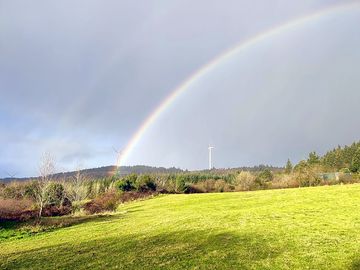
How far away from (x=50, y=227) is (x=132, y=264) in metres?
19.9

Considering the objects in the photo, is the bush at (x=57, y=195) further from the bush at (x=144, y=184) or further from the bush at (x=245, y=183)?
the bush at (x=245, y=183)

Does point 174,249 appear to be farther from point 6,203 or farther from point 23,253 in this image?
point 6,203

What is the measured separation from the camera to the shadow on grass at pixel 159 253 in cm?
1316

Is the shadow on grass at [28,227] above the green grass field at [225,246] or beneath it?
beneath

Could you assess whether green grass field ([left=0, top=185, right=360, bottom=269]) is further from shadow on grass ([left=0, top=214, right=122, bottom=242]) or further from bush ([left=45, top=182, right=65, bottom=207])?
bush ([left=45, top=182, right=65, bottom=207])

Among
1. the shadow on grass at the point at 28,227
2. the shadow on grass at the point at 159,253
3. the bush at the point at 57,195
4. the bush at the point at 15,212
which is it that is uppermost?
the bush at the point at 57,195

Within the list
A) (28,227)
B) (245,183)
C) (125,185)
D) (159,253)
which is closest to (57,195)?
(28,227)

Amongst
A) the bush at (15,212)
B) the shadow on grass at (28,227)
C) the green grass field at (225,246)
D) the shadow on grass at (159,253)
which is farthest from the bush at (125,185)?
the shadow on grass at (159,253)

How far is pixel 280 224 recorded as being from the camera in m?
20.1

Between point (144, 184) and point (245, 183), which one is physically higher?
point (144, 184)

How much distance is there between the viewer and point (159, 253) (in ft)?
49.3

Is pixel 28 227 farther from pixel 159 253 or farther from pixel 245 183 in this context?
pixel 245 183

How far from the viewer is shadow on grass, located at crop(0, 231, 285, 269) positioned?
13.2 meters

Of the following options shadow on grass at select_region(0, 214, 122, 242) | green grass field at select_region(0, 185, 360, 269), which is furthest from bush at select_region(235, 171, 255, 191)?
green grass field at select_region(0, 185, 360, 269)
